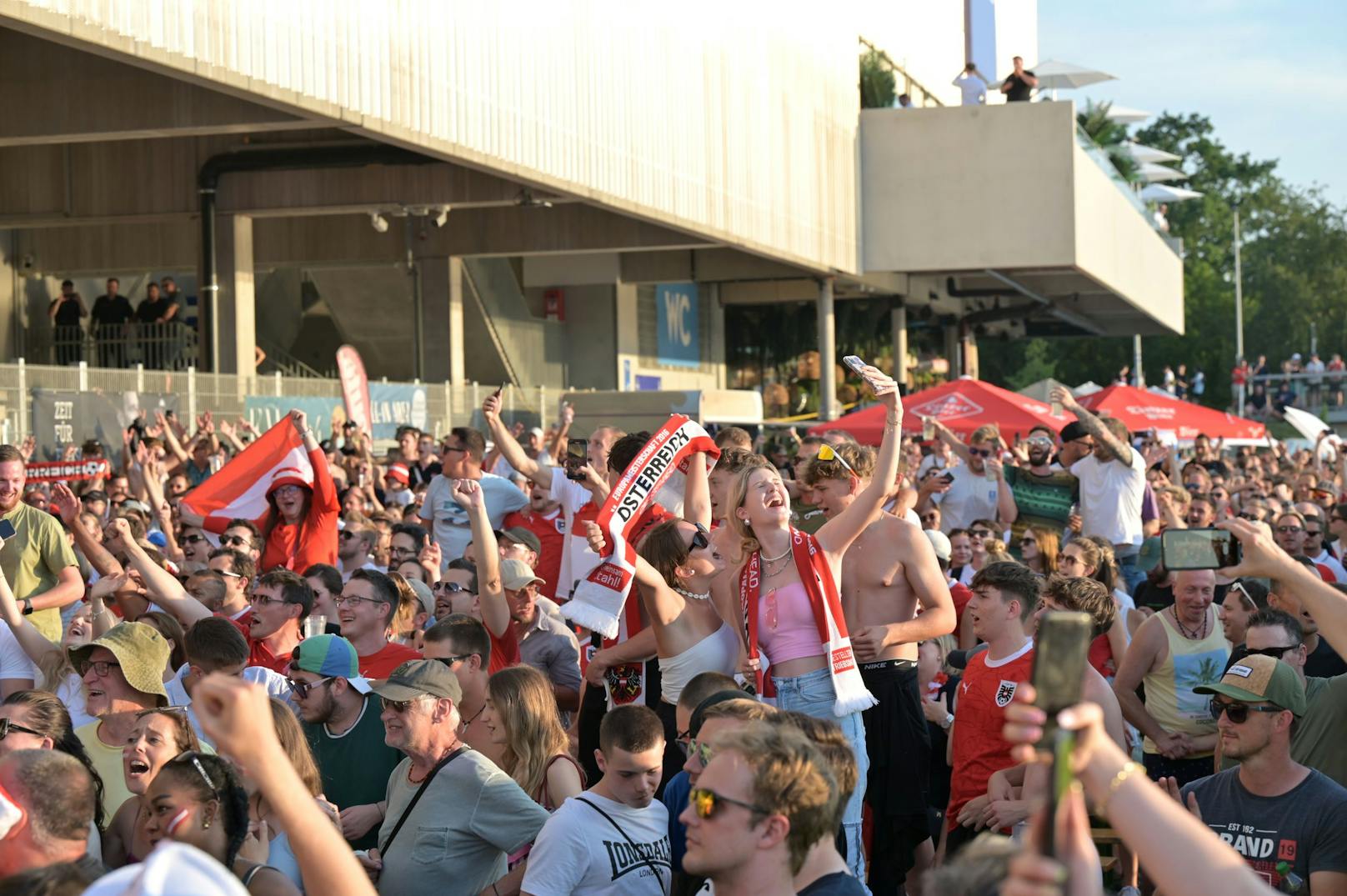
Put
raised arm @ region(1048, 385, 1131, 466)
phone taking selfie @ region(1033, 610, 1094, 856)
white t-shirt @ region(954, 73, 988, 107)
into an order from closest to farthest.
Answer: phone taking selfie @ region(1033, 610, 1094, 856) → raised arm @ region(1048, 385, 1131, 466) → white t-shirt @ region(954, 73, 988, 107)

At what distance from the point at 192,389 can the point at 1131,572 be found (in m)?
9.37

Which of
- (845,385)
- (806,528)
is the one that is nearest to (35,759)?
(806,528)

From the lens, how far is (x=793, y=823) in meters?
3.92

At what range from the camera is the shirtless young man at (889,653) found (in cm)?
688

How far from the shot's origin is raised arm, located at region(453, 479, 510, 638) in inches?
290

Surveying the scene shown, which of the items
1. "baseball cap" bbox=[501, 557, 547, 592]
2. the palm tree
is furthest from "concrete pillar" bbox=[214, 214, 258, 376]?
the palm tree

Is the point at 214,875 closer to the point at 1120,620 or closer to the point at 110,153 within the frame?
the point at 1120,620

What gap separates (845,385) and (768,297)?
254 centimetres

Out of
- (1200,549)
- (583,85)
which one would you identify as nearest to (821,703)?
(1200,549)

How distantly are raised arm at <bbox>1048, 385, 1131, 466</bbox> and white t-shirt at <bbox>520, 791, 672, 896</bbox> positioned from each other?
7.87 m

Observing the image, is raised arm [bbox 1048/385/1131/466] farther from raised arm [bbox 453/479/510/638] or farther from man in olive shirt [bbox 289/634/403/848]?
man in olive shirt [bbox 289/634/403/848]

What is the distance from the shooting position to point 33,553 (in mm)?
9102

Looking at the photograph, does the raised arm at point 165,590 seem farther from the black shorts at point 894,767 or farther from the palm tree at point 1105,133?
the palm tree at point 1105,133

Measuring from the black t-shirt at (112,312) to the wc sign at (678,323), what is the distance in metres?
13.7
